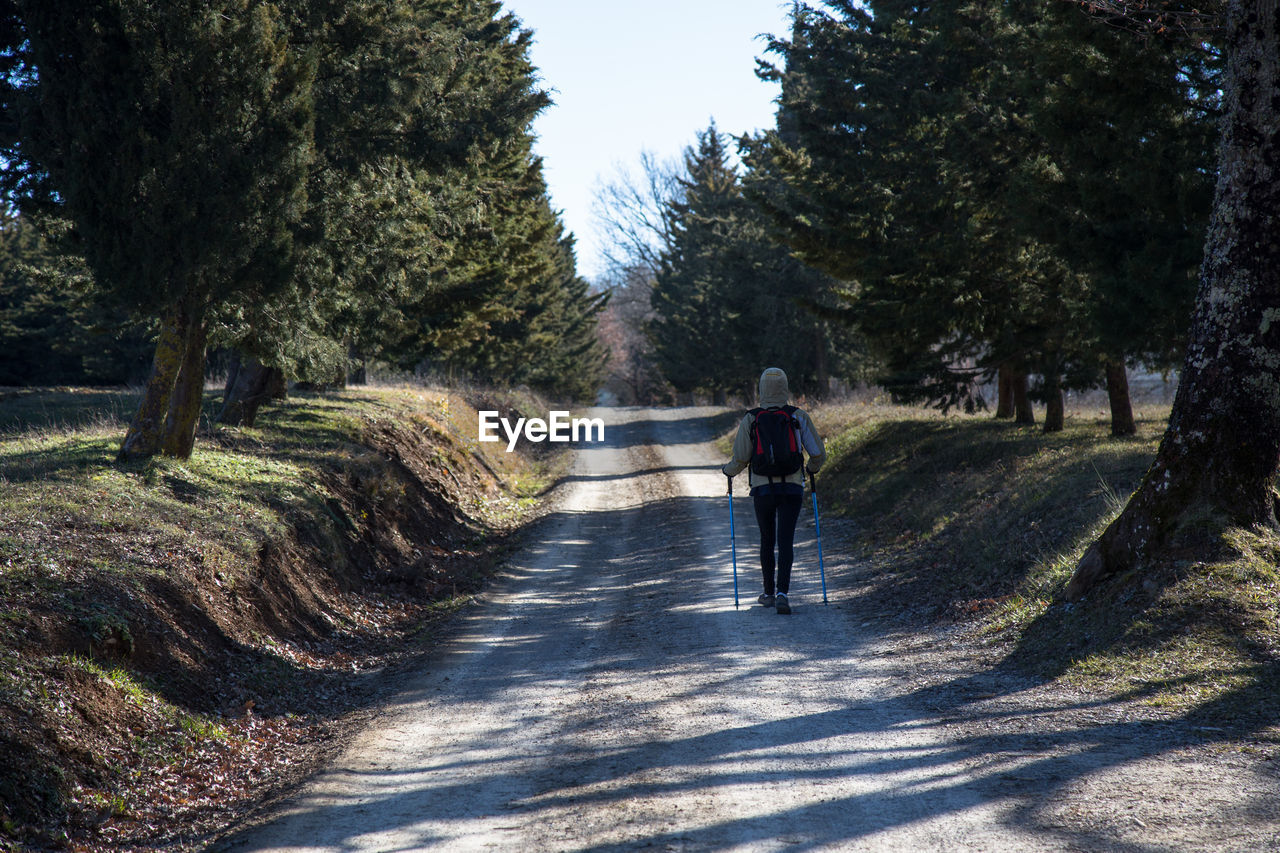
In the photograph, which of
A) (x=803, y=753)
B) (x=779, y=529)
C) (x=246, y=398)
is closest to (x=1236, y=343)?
(x=779, y=529)

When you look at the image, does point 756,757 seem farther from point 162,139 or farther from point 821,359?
point 821,359

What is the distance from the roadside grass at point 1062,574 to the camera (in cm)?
612

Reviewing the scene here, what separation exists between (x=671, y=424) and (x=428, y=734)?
124 ft

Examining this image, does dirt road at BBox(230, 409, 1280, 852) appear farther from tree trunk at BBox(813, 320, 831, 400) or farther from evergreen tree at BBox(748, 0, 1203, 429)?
tree trunk at BBox(813, 320, 831, 400)

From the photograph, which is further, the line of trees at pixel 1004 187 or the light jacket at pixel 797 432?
the line of trees at pixel 1004 187

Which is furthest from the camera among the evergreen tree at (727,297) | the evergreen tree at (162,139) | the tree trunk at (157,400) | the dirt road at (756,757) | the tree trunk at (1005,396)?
the evergreen tree at (727,297)

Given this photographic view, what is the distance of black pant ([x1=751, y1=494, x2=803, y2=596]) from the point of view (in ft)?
30.9

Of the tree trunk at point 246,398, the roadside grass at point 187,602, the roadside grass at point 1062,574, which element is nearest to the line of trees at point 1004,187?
the roadside grass at point 1062,574

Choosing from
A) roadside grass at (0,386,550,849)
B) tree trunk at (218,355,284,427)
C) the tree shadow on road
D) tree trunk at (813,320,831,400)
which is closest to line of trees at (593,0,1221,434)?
the tree shadow on road

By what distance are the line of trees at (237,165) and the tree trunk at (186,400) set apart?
27mm

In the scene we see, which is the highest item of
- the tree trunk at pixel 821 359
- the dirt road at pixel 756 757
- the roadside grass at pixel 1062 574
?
the tree trunk at pixel 821 359

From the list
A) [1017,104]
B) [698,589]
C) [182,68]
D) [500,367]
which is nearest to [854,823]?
[698,589]

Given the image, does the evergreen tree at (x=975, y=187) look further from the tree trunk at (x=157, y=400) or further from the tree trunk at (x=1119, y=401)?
the tree trunk at (x=157, y=400)

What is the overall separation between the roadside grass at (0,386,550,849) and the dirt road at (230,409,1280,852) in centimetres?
99
